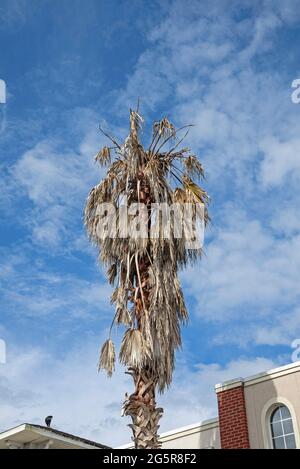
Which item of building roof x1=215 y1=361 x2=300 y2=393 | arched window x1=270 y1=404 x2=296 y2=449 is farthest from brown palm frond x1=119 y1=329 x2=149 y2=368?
arched window x1=270 y1=404 x2=296 y2=449

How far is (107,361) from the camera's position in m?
15.6

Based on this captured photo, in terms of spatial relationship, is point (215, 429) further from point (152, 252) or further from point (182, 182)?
point (182, 182)

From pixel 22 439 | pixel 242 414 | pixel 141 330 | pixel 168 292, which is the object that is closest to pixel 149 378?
pixel 141 330

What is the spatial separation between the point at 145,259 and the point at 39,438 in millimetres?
6039

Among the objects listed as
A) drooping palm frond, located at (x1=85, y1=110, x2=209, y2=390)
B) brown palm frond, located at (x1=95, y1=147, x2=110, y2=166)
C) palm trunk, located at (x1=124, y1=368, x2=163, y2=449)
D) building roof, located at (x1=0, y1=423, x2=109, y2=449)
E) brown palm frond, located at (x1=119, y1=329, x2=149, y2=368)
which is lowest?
palm trunk, located at (x1=124, y1=368, x2=163, y2=449)

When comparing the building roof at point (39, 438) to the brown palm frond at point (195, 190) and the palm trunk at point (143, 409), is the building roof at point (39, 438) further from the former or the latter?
the brown palm frond at point (195, 190)

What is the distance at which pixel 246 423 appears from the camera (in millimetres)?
17078

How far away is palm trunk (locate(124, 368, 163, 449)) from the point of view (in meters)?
14.5

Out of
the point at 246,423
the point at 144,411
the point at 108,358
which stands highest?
the point at 108,358

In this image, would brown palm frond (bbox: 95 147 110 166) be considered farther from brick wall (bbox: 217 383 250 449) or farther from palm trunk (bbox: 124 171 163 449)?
brick wall (bbox: 217 383 250 449)

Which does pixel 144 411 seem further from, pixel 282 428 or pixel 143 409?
pixel 282 428

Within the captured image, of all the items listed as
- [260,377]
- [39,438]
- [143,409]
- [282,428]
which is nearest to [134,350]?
[143,409]
